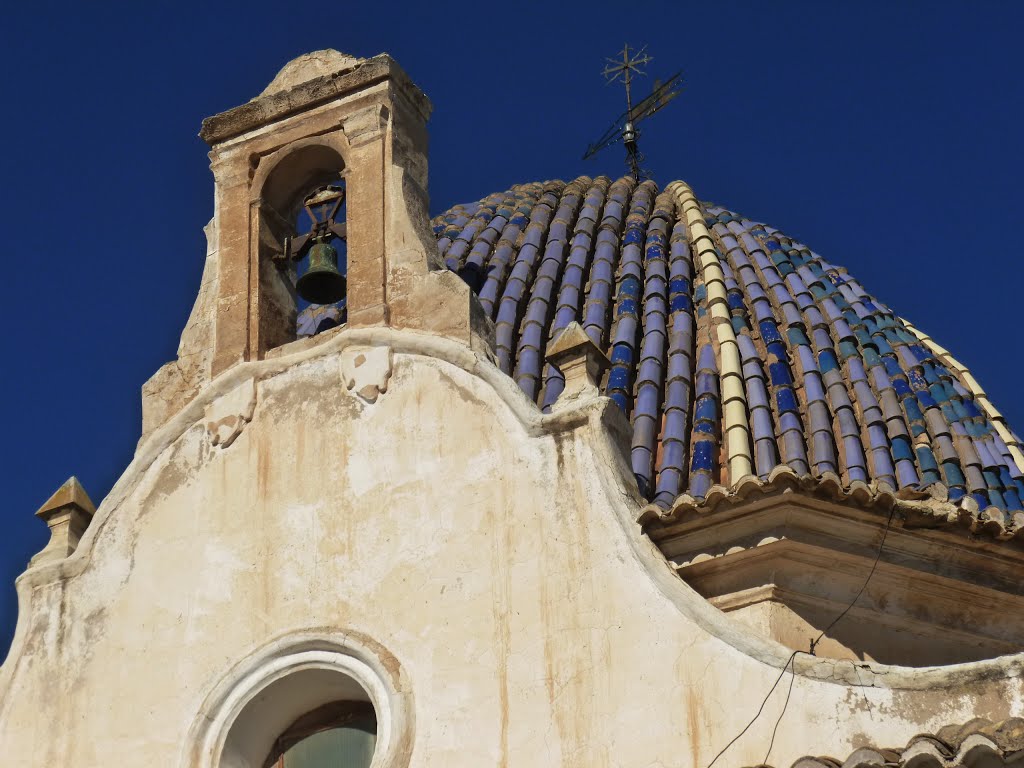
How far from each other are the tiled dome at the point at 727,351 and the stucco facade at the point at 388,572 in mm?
1342

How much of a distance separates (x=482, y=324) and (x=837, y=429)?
2905 millimetres

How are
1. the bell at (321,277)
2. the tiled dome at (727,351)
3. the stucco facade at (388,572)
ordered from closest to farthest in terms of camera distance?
1. the stucco facade at (388,572)
2. the tiled dome at (727,351)
3. the bell at (321,277)

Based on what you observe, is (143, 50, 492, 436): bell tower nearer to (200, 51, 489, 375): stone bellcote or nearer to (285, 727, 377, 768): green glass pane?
(200, 51, 489, 375): stone bellcote

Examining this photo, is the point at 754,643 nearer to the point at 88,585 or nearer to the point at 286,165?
the point at 88,585

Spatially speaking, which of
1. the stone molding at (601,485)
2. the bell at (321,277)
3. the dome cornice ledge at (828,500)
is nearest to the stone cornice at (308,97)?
the bell at (321,277)

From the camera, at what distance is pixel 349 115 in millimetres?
14625

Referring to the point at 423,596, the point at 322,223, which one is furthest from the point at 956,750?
the point at 322,223

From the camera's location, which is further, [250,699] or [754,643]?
[250,699]

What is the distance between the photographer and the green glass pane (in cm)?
1256

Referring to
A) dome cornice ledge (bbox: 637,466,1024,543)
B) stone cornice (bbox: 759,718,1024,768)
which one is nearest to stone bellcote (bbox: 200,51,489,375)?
dome cornice ledge (bbox: 637,466,1024,543)

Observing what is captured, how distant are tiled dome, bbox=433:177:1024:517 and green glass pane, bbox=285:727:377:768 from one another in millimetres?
2498

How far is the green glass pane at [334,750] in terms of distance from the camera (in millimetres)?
12562

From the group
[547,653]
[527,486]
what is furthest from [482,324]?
[547,653]

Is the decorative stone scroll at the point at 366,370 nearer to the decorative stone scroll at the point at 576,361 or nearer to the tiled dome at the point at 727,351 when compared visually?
the decorative stone scroll at the point at 576,361
